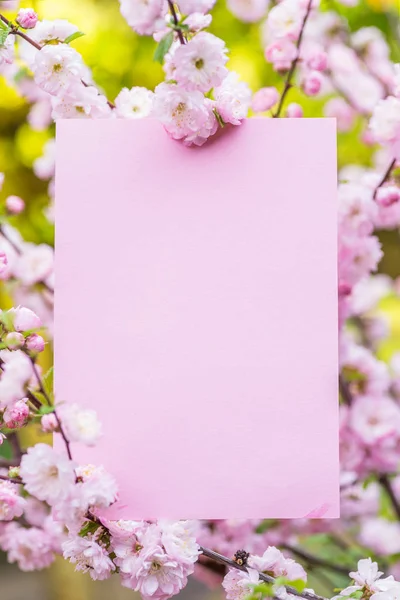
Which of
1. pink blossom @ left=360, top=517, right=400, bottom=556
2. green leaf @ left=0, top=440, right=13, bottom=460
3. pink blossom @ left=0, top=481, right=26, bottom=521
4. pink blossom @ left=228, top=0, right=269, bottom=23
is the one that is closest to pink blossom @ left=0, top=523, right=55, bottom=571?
green leaf @ left=0, top=440, right=13, bottom=460

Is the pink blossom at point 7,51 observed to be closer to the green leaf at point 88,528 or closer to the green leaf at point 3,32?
the green leaf at point 3,32

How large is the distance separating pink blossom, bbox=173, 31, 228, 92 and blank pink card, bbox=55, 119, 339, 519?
2.8 inches

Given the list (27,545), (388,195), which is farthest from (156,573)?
(388,195)

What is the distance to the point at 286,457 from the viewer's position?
29.0 inches

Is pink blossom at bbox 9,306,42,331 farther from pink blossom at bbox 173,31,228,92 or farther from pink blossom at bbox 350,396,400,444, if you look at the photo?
pink blossom at bbox 350,396,400,444

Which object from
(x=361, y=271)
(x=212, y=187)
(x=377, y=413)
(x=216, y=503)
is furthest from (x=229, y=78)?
(x=377, y=413)

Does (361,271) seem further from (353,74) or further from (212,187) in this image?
(353,74)

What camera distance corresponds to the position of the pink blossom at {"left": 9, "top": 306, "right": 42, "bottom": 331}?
2.33 feet

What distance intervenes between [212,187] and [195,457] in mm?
301

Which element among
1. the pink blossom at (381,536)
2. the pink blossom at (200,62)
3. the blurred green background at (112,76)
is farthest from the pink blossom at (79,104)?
the blurred green background at (112,76)

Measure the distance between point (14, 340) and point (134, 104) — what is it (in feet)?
1.12

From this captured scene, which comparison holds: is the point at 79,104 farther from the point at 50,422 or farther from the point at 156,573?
the point at 156,573

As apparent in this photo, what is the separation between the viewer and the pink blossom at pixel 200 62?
2.31ft

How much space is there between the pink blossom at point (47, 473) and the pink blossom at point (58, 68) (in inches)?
16.5
